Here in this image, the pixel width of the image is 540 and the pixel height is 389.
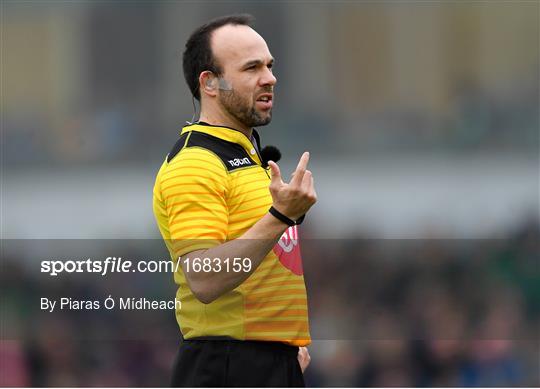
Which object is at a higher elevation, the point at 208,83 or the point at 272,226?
the point at 208,83

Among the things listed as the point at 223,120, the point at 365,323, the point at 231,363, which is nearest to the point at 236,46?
the point at 223,120

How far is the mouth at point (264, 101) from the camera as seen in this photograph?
9.37ft

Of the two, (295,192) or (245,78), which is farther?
(245,78)

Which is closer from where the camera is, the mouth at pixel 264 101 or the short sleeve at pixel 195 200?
the short sleeve at pixel 195 200

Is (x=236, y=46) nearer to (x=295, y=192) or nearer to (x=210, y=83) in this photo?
(x=210, y=83)

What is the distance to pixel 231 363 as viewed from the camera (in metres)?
2.77

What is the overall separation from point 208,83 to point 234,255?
577 millimetres

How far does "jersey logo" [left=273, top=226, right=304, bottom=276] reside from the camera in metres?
2.79

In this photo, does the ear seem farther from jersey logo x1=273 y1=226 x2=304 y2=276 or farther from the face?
jersey logo x1=273 y1=226 x2=304 y2=276

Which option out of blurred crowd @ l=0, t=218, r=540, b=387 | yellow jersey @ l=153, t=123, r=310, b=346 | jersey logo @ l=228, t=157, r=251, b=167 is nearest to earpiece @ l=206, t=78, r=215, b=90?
yellow jersey @ l=153, t=123, r=310, b=346

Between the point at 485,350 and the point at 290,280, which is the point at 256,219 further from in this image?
the point at 485,350

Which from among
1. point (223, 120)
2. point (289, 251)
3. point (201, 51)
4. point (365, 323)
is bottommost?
point (365, 323)

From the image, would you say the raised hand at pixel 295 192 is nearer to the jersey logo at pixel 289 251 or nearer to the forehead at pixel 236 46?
the jersey logo at pixel 289 251

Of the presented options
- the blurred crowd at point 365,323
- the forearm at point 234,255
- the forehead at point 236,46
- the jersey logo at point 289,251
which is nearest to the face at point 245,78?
the forehead at point 236,46
